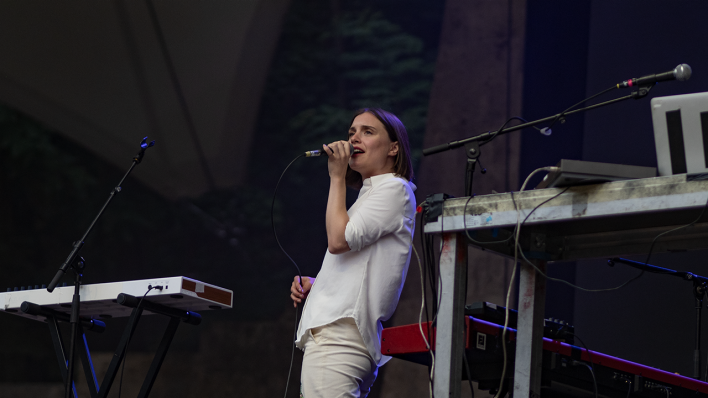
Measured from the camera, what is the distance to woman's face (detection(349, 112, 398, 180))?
2.08 m

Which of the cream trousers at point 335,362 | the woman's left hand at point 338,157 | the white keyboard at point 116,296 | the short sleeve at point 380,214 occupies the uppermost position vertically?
the woman's left hand at point 338,157

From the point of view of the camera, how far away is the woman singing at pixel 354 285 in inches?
68.0

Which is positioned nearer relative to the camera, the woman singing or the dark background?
the woman singing

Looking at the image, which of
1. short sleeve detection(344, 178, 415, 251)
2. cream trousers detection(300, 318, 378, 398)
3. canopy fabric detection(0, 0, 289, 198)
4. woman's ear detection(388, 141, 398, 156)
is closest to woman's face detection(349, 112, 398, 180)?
woman's ear detection(388, 141, 398, 156)

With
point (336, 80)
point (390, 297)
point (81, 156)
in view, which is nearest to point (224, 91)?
point (336, 80)

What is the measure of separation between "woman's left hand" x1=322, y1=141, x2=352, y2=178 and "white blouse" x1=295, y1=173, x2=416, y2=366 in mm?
113

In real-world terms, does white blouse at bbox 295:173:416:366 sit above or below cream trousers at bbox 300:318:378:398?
above

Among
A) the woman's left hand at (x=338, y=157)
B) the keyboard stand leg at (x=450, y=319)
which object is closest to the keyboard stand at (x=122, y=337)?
the woman's left hand at (x=338, y=157)

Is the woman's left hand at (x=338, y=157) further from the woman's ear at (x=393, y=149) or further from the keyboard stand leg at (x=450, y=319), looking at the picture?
the keyboard stand leg at (x=450, y=319)

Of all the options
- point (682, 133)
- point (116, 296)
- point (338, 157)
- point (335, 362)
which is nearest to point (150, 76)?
point (116, 296)

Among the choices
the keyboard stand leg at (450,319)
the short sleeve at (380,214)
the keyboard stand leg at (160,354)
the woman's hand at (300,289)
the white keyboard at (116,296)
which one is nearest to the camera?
the keyboard stand leg at (450,319)

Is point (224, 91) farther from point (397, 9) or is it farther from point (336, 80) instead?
point (397, 9)

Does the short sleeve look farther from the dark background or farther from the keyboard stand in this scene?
the dark background

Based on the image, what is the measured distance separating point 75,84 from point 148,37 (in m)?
0.71
